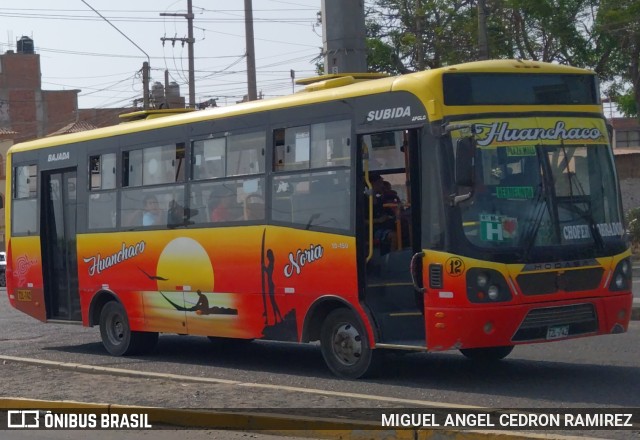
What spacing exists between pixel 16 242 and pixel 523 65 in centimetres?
972

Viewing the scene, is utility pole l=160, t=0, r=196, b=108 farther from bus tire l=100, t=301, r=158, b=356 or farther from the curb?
the curb

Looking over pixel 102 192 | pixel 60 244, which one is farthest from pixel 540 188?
pixel 60 244

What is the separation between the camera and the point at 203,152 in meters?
13.9

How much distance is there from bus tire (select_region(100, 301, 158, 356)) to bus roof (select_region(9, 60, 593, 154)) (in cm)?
253

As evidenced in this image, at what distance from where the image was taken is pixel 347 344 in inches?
467

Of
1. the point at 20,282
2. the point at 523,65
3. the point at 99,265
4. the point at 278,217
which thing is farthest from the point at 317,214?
the point at 20,282

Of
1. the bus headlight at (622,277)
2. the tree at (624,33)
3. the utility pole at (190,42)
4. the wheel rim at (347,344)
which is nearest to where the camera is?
the bus headlight at (622,277)

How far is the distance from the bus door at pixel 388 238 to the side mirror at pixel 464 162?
3.13ft

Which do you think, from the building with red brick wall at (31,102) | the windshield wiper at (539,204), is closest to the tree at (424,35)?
the windshield wiper at (539,204)

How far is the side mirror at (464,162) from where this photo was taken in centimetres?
1038

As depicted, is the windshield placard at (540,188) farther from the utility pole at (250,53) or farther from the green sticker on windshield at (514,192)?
the utility pole at (250,53)

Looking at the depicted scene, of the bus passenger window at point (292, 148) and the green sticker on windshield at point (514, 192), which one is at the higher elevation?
the bus passenger window at point (292, 148)

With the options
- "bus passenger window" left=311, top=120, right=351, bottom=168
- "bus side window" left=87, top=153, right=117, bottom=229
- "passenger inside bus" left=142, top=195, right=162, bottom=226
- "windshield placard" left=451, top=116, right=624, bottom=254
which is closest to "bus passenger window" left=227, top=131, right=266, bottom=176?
"bus passenger window" left=311, top=120, right=351, bottom=168

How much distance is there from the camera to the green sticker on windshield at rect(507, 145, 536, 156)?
10766 millimetres
